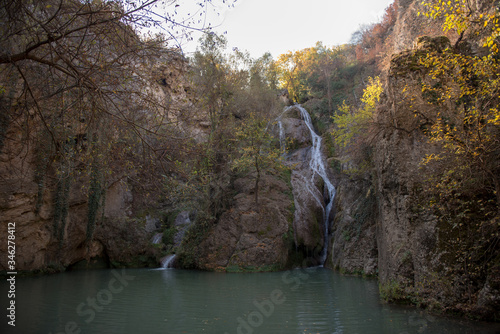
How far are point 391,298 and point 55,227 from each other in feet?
52.5

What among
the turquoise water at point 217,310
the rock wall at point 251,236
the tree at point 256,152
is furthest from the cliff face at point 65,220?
the rock wall at point 251,236

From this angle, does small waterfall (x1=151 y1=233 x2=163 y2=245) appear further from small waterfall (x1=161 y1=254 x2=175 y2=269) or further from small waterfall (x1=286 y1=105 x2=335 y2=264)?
small waterfall (x1=286 y1=105 x2=335 y2=264)

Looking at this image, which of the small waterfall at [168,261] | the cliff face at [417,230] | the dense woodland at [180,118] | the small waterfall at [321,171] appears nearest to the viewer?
the dense woodland at [180,118]

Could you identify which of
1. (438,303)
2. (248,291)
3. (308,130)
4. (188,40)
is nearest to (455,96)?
(438,303)

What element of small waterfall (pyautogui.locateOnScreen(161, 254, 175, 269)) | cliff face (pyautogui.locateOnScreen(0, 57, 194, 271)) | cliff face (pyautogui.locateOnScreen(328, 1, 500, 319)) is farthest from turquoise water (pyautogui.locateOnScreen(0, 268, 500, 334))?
small waterfall (pyautogui.locateOnScreen(161, 254, 175, 269))

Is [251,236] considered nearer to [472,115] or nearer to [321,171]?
[321,171]

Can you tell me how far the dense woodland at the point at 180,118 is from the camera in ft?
15.9

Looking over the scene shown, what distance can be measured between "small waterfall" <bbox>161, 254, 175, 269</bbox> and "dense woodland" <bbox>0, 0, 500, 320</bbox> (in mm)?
1174

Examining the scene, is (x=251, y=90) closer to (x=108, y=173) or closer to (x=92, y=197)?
(x=92, y=197)

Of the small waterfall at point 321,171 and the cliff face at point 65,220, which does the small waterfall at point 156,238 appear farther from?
the small waterfall at point 321,171

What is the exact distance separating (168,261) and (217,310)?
13.2m

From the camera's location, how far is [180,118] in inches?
233

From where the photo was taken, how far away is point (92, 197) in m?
19.2

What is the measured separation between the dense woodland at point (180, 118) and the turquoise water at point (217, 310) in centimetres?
116
